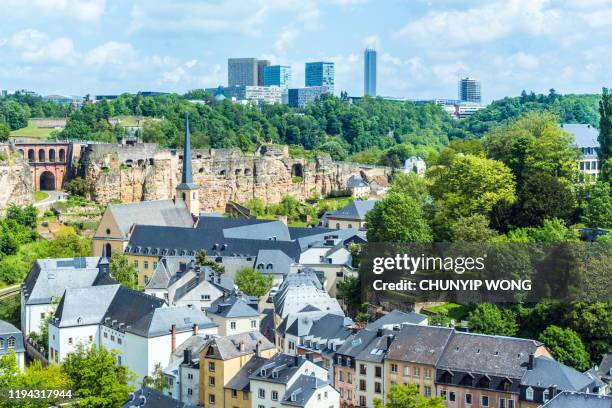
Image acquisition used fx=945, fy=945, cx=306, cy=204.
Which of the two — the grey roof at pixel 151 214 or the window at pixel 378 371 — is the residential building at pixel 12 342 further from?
the window at pixel 378 371

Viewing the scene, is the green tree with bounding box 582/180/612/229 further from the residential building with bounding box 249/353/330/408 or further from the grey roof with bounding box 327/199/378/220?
the grey roof with bounding box 327/199/378/220

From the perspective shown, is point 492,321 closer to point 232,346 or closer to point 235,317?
point 232,346

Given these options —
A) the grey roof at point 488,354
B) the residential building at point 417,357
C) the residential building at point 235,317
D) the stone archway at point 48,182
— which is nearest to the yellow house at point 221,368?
the residential building at point 235,317

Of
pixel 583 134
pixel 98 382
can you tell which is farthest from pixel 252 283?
pixel 583 134

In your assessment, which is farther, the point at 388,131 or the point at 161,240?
the point at 388,131

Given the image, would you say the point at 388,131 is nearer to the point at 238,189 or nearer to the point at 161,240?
the point at 238,189

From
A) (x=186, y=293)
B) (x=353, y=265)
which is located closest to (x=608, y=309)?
(x=353, y=265)
